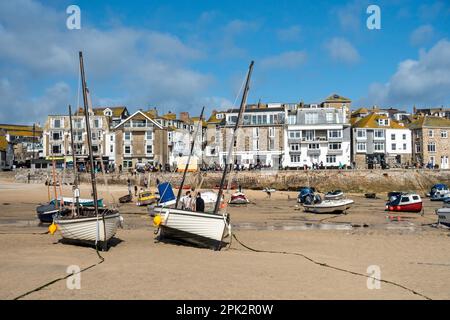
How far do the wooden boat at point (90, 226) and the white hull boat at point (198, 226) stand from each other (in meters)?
2.10

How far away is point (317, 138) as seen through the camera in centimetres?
8694

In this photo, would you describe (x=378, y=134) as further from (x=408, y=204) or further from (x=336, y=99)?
(x=408, y=204)

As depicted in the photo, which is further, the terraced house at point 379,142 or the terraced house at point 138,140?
the terraced house at point 379,142

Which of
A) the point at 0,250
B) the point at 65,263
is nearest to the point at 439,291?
the point at 65,263

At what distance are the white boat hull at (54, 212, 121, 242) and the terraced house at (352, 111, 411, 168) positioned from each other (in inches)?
2917

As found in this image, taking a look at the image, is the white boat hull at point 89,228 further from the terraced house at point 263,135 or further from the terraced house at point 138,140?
the terraced house at point 138,140

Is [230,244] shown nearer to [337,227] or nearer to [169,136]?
[337,227]

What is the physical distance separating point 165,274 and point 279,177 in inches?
2403

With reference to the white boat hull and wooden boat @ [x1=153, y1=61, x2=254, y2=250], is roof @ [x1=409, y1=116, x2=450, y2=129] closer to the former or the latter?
wooden boat @ [x1=153, y1=61, x2=254, y2=250]

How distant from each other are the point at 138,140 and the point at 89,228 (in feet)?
229

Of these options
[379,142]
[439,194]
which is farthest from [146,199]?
[379,142]

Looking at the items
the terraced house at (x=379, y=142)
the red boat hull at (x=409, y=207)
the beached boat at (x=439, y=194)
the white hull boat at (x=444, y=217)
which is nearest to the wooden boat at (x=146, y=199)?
the red boat hull at (x=409, y=207)

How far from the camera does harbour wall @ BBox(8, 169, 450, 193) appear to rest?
7294 centimetres

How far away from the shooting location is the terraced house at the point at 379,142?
90.8 m
